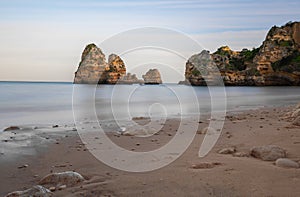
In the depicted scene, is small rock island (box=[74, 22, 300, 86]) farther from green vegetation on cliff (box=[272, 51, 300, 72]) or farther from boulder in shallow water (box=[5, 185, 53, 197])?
boulder in shallow water (box=[5, 185, 53, 197])

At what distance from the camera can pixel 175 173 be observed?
439 cm

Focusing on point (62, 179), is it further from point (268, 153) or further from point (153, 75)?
point (153, 75)

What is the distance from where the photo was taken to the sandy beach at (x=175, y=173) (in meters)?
3.65

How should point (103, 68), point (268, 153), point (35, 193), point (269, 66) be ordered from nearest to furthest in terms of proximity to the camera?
point (35, 193) < point (268, 153) < point (103, 68) < point (269, 66)

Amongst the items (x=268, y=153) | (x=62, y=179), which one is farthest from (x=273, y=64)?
(x=62, y=179)

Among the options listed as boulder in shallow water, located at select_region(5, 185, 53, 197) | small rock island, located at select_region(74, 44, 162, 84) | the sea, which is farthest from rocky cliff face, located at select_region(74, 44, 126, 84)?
boulder in shallow water, located at select_region(5, 185, 53, 197)

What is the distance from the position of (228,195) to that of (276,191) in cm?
54

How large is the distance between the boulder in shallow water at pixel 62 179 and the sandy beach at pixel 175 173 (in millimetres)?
110

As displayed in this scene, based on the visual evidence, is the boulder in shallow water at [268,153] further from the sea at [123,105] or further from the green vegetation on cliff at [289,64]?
the green vegetation on cliff at [289,64]

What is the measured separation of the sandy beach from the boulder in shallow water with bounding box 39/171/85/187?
0.11 m

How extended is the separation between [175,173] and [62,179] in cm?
154

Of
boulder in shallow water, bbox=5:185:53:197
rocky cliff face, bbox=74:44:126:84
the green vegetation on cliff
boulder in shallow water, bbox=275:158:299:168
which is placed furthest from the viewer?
the green vegetation on cliff

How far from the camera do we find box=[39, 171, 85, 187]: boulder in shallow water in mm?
4086

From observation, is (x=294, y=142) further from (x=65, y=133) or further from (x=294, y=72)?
(x=294, y=72)
